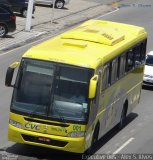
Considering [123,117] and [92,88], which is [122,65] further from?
[92,88]

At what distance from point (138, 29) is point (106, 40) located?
365 centimetres

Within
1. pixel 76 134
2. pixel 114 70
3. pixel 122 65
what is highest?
pixel 114 70

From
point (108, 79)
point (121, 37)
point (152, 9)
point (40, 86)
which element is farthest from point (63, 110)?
point (152, 9)

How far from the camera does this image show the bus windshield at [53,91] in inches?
676

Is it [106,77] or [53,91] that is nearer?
[53,91]

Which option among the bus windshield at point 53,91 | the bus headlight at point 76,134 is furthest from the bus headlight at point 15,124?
the bus headlight at point 76,134

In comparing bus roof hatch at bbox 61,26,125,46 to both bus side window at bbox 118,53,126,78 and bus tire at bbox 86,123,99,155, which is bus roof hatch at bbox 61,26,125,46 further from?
bus tire at bbox 86,123,99,155

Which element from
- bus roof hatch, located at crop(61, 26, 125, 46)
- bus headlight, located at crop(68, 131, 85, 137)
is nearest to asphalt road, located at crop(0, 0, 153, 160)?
bus headlight, located at crop(68, 131, 85, 137)

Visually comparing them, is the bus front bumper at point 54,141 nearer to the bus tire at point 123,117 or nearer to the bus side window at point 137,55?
the bus tire at point 123,117

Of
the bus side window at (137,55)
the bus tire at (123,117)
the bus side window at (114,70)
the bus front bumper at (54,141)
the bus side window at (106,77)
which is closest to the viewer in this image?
the bus front bumper at (54,141)

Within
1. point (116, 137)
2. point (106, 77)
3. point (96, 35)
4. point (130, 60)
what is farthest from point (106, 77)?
point (130, 60)

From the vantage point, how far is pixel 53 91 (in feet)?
56.6

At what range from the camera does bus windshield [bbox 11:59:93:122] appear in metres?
17.2

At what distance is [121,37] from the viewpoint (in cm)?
2077
